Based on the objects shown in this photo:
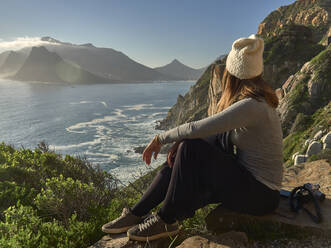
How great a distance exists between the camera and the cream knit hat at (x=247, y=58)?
2303 millimetres

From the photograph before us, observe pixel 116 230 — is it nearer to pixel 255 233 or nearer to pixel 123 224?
pixel 123 224

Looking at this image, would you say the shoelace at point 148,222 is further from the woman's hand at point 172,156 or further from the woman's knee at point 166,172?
the woman's hand at point 172,156

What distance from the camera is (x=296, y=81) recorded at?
73.3 ft

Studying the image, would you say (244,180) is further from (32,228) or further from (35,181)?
(35,181)

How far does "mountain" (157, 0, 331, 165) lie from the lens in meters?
17.6

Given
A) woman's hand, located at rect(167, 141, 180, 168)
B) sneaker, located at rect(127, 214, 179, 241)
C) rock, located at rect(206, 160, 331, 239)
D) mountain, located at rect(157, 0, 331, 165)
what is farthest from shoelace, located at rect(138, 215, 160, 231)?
mountain, located at rect(157, 0, 331, 165)

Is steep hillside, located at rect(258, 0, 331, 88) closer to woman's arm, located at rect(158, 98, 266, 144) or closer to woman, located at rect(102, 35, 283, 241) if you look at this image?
woman, located at rect(102, 35, 283, 241)

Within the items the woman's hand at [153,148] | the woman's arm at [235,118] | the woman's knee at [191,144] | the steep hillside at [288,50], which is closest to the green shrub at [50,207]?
the woman's hand at [153,148]

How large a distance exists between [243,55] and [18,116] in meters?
71.8

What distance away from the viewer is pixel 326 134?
41.4 feet

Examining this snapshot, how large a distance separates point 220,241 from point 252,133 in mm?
1105

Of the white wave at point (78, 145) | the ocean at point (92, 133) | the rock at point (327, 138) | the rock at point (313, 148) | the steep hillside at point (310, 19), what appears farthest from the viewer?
the steep hillside at point (310, 19)

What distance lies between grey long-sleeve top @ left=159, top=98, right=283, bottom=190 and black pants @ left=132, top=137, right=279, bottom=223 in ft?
0.28

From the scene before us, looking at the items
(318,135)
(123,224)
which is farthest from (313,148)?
(123,224)
